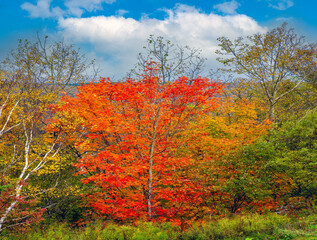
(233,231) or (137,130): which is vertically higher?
(137,130)

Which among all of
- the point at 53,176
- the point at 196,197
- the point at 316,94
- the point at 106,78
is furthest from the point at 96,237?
the point at 316,94

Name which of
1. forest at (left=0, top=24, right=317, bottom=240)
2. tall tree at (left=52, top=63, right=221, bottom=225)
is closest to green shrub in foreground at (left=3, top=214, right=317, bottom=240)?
forest at (left=0, top=24, right=317, bottom=240)

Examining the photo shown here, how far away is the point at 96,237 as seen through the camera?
8.35 m

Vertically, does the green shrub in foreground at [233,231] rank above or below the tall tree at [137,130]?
below

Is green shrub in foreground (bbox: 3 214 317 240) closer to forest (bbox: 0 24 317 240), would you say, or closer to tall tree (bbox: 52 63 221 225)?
forest (bbox: 0 24 317 240)

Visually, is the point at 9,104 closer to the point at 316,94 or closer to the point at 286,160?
the point at 286,160

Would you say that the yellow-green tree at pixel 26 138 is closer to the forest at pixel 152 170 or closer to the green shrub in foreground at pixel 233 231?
the forest at pixel 152 170

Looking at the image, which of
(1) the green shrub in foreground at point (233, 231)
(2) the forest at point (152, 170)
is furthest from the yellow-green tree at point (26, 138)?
(1) the green shrub in foreground at point (233, 231)

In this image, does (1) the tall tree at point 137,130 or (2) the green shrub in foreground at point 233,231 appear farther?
(1) the tall tree at point 137,130

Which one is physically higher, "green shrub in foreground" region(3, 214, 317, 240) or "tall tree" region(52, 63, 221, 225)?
"tall tree" region(52, 63, 221, 225)

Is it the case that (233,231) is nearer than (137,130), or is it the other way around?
(233,231)

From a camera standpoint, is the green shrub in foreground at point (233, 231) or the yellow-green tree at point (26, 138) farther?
the yellow-green tree at point (26, 138)

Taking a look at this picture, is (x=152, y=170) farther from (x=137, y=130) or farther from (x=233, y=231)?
(x=233, y=231)

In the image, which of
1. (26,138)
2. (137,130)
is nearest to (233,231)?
(137,130)
